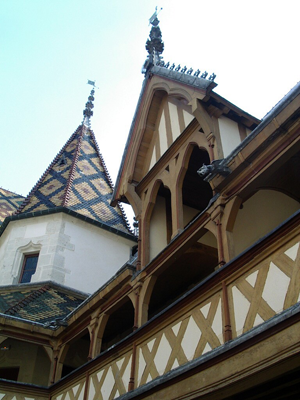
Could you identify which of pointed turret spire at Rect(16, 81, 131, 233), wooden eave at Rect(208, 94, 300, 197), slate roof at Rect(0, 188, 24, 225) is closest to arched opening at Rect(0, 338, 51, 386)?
pointed turret spire at Rect(16, 81, 131, 233)

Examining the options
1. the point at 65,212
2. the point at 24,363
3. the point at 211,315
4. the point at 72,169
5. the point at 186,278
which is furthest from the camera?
the point at 72,169

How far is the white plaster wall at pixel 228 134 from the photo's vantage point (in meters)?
6.89

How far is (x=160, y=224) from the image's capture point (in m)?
8.72

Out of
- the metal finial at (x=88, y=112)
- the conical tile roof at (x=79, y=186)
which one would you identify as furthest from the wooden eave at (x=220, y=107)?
the metal finial at (x=88, y=112)

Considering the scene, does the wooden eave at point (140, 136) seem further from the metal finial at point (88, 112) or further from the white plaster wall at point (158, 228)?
the metal finial at point (88, 112)

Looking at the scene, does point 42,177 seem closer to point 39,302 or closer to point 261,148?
point 39,302

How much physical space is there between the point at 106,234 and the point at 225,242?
32.2ft

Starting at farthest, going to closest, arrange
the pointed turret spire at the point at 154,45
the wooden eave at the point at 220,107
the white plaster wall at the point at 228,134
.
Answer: the pointed turret spire at the point at 154,45
the wooden eave at the point at 220,107
the white plaster wall at the point at 228,134

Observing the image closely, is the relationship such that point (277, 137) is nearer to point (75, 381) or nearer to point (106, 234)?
point (75, 381)

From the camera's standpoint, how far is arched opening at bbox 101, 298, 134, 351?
1009 centimetres

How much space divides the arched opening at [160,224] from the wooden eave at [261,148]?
2595 mm

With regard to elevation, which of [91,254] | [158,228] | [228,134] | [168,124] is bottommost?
[158,228]

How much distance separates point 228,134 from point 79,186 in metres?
10.2

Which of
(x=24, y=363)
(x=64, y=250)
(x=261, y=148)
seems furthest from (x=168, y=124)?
(x=64, y=250)
